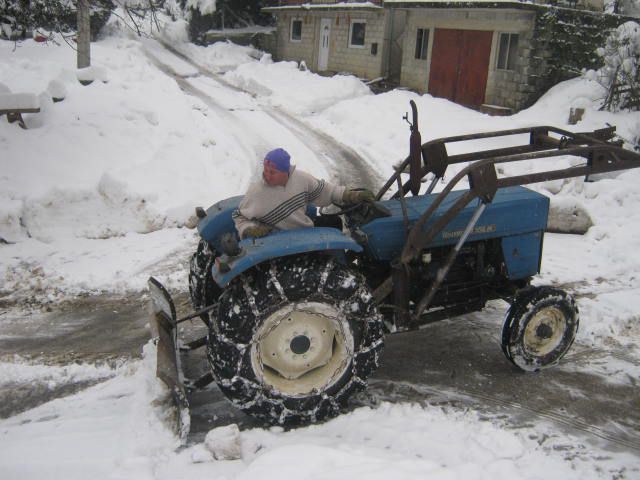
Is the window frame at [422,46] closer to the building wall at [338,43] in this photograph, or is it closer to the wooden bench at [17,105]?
the building wall at [338,43]

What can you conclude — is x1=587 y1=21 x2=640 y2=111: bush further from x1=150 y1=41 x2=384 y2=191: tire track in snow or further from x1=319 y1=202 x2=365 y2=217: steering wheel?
x1=319 y1=202 x2=365 y2=217: steering wheel

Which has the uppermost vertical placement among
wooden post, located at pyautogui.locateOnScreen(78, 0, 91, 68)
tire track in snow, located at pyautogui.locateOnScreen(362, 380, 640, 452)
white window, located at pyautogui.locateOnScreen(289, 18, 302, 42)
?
white window, located at pyautogui.locateOnScreen(289, 18, 302, 42)

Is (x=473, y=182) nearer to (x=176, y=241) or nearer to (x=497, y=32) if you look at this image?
(x=176, y=241)

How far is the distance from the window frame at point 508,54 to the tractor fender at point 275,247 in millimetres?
12745

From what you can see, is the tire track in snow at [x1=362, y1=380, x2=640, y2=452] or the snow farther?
the snow

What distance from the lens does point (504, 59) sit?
14930 millimetres

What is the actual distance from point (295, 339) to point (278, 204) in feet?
3.03

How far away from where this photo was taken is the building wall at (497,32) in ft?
46.3

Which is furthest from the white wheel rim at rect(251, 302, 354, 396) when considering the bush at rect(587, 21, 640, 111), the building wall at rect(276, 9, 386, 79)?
the building wall at rect(276, 9, 386, 79)

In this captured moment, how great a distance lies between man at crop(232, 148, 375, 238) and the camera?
12.8ft

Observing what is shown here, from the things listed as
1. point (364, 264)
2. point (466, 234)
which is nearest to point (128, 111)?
point (364, 264)

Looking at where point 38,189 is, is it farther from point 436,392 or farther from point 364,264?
point 436,392

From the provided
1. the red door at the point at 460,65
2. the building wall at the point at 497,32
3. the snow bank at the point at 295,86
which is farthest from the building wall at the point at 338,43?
the red door at the point at 460,65

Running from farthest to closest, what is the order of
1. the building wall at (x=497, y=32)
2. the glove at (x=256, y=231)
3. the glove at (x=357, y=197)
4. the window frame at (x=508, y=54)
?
the window frame at (x=508, y=54) → the building wall at (x=497, y=32) → the glove at (x=357, y=197) → the glove at (x=256, y=231)
